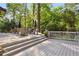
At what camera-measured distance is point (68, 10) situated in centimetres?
1334

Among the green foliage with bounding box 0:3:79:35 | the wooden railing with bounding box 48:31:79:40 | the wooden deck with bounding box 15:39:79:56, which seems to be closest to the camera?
the wooden deck with bounding box 15:39:79:56

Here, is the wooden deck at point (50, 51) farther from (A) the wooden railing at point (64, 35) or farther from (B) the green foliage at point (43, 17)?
(B) the green foliage at point (43, 17)

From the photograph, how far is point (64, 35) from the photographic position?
34.3 ft

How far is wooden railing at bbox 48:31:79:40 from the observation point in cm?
1004

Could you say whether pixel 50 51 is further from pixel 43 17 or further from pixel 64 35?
pixel 43 17

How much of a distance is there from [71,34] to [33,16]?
3998mm

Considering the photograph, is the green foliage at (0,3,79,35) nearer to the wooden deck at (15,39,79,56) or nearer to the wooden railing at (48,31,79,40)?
the wooden railing at (48,31,79,40)

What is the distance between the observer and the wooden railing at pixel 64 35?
10.0 meters

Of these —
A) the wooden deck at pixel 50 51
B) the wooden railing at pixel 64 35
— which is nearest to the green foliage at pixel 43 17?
the wooden railing at pixel 64 35

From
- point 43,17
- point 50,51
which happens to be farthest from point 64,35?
point 50,51

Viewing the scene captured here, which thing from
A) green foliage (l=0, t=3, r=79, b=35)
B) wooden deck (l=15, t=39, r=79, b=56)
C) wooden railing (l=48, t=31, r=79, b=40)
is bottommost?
wooden deck (l=15, t=39, r=79, b=56)

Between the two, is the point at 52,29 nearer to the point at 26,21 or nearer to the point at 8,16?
the point at 26,21

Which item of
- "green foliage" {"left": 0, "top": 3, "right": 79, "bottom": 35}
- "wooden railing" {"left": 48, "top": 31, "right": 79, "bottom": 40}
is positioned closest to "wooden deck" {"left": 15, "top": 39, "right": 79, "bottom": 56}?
"wooden railing" {"left": 48, "top": 31, "right": 79, "bottom": 40}

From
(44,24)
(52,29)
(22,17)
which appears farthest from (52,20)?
(22,17)
